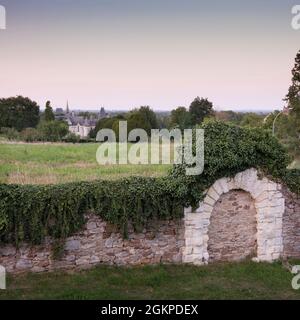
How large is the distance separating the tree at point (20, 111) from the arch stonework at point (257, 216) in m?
48.8

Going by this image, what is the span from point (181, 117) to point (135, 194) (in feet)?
111

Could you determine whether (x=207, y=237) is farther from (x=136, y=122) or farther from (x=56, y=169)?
(x=136, y=122)

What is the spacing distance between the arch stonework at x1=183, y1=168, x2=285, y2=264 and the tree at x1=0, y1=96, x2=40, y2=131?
160 feet

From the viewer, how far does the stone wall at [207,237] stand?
9695 mm

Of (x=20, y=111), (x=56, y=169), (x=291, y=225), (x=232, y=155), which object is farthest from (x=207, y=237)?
(x=20, y=111)

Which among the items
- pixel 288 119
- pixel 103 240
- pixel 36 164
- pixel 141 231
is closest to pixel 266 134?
pixel 141 231

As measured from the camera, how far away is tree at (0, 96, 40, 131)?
56.1 m

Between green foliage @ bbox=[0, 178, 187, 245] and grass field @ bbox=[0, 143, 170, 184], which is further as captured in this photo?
grass field @ bbox=[0, 143, 170, 184]

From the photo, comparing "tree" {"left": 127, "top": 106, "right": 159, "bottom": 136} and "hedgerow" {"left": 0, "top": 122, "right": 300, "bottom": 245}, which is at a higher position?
"tree" {"left": 127, "top": 106, "right": 159, "bottom": 136}

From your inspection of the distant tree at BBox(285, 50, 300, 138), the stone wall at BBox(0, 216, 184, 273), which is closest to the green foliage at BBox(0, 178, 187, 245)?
the stone wall at BBox(0, 216, 184, 273)

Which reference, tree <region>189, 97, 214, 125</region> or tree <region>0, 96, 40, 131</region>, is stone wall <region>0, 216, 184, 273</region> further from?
tree <region>0, 96, 40, 131</region>

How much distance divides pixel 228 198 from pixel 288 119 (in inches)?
805

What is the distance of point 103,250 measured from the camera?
9969mm

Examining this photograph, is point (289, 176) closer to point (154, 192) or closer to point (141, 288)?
point (154, 192)
